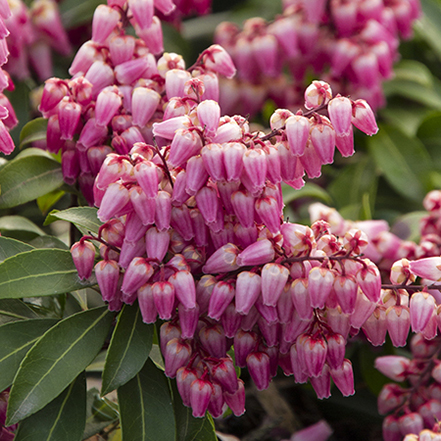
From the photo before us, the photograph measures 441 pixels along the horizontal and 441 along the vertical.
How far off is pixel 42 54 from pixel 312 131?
0.96 metres

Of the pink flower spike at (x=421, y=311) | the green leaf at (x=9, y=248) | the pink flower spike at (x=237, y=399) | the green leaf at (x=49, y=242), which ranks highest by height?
the green leaf at (x=9, y=248)

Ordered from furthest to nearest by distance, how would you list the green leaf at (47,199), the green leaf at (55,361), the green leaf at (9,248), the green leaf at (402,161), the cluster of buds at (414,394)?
the green leaf at (402,161) < the green leaf at (47,199) < the cluster of buds at (414,394) < the green leaf at (9,248) < the green leaf at (55,361)

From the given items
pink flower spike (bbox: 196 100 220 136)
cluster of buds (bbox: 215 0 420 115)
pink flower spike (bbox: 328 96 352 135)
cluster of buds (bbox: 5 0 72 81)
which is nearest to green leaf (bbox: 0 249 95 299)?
pink flower spike (bbox: 196 100 220 136)

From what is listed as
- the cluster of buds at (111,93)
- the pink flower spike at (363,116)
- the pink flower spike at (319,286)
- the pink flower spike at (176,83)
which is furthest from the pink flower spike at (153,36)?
the pink flower spike at (319,286)

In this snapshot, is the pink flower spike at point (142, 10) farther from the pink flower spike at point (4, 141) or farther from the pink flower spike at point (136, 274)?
the pink flower spike at point (136, 274)

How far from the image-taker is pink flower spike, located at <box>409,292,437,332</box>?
2.16ft

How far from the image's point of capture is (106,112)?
75 cm

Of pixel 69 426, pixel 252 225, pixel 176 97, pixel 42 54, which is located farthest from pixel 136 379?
pixel 42 54

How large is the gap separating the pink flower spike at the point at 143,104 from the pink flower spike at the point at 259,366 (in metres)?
0.32

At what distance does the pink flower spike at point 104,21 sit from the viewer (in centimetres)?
82

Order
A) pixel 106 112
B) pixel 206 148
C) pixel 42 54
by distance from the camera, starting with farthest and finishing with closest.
A: pixel 42 54 < pixel 106 112 < pixel 206 148

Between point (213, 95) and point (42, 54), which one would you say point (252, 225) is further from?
point (42, 54)

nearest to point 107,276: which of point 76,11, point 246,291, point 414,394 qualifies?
point 246,291

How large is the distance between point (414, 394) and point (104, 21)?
693 millimetres
